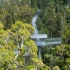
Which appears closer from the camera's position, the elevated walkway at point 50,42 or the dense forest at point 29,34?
the dense forest at point 29,34

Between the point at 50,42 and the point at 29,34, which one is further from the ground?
the point at 29,34

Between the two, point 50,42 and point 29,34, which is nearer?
point 29,34

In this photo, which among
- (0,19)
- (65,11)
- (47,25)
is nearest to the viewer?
(0,19)

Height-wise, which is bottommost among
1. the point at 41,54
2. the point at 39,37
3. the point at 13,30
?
the point at 41,54

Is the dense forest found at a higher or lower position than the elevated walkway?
higher

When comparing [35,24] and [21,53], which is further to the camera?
[35,24]

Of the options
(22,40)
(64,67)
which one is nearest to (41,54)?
(64,67)

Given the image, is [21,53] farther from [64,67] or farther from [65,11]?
[65,11]

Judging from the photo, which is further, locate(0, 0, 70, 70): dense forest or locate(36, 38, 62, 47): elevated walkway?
locate(36, 38, 62, 47): elevated walkway
